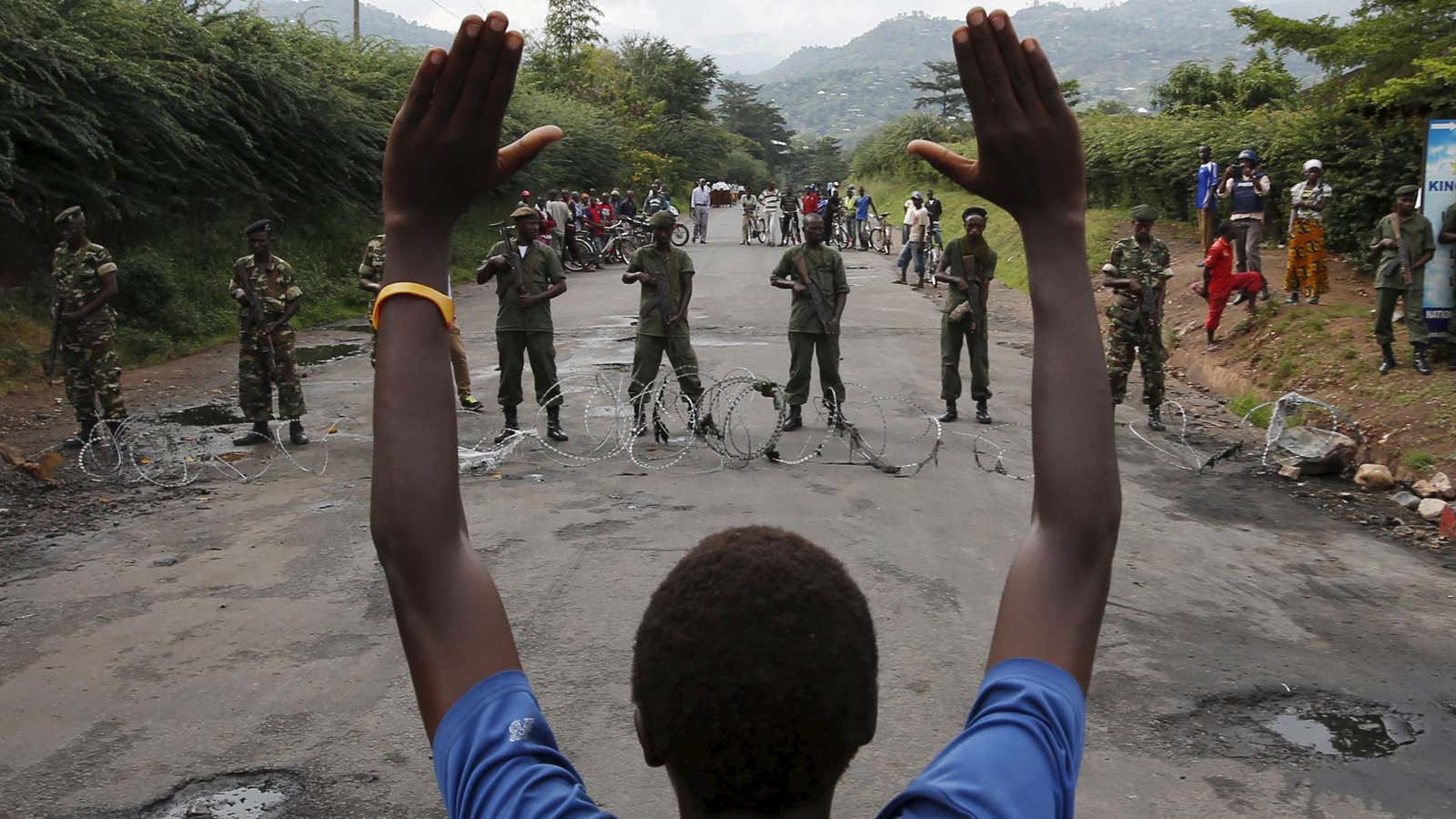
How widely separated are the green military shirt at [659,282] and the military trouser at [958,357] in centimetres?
243

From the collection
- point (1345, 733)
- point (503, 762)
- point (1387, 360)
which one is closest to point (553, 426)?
point (1345, 733)

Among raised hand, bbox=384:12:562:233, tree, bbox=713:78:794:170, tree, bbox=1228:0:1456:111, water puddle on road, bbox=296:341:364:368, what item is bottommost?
water puddle on road, bbox=296:341:364:368

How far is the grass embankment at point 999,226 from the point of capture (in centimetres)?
2166

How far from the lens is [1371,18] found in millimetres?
14055

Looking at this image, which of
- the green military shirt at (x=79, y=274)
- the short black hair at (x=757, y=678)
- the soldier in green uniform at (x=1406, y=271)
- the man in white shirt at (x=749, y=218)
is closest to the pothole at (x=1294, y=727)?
the short black hair at (x=757, y=678)

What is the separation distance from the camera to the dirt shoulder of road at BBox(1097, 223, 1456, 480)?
934 centimetres

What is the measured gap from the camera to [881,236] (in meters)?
32.5

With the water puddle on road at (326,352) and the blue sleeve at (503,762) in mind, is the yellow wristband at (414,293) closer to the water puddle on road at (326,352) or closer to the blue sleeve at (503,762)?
the blue sleeve at (503,762)

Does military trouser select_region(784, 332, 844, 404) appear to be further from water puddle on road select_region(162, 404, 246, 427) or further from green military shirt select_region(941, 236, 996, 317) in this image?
water puddle on road select_region(162, 404, 246, 427)

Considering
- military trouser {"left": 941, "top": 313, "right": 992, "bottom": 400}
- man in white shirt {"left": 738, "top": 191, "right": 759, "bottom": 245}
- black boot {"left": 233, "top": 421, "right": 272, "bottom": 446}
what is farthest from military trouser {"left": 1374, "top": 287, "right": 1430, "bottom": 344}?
man in white shirt {"left": 738, "top": 191, "right": 759, "bottom": 245}

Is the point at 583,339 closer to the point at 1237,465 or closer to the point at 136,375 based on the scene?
the point at 136,375

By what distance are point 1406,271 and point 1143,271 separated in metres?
2.37

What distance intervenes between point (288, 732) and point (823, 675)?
4057mm

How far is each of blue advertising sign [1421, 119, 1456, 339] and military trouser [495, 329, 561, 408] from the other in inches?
309
